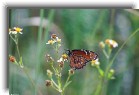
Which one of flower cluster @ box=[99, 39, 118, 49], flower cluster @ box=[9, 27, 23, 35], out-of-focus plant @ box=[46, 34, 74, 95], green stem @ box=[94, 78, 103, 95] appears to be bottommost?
green stem @ box=[94, 78, 103, 95]

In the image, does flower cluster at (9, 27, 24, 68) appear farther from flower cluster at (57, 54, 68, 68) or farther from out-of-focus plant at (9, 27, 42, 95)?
flower cluster at (57, 54, 68, 68)

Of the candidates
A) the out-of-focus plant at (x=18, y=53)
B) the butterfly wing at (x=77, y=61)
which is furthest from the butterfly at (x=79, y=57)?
the out-of-focus plant at (x=18, y=53)

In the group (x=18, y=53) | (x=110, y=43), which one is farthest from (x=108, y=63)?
(x=18, y=53)

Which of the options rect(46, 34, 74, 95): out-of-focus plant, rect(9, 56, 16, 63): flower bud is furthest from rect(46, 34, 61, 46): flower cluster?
rect(9, 56, 16, 63): flower bud

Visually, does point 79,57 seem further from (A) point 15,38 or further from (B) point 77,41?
(A) point 15,38

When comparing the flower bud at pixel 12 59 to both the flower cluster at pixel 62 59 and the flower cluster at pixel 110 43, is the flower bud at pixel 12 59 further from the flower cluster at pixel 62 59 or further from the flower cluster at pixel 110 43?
the flower cluster at pixel 110 43
